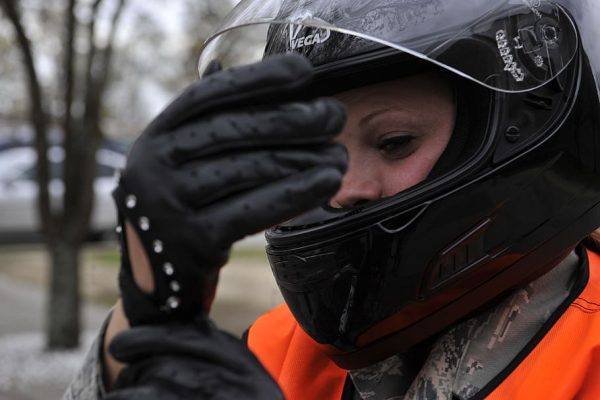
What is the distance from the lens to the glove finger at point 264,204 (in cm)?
105

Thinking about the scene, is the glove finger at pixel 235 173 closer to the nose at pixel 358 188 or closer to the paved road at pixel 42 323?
the nose at pixel 358 188

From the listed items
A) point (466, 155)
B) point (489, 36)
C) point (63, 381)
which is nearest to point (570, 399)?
point (466, 155)

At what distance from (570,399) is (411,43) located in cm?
74

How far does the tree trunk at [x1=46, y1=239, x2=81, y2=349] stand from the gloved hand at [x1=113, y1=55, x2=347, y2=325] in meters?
5.13

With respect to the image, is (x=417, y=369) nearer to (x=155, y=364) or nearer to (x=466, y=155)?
(x=466, y=155)

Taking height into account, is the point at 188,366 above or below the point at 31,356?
above

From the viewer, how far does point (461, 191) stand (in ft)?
5.10

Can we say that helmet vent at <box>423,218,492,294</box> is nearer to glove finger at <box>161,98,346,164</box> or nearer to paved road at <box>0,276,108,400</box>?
glove finger at <box>161,98,346,164</box>

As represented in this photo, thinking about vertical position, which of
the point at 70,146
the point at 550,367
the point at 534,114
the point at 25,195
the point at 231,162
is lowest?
the point at 25,195

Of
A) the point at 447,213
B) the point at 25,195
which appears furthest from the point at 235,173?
the point at 25,195

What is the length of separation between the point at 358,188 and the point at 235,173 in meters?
0.65

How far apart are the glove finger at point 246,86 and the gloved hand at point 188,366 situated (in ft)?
1.01

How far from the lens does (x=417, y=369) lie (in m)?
1.70

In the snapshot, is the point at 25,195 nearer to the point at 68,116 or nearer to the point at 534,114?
the point at 68,116
